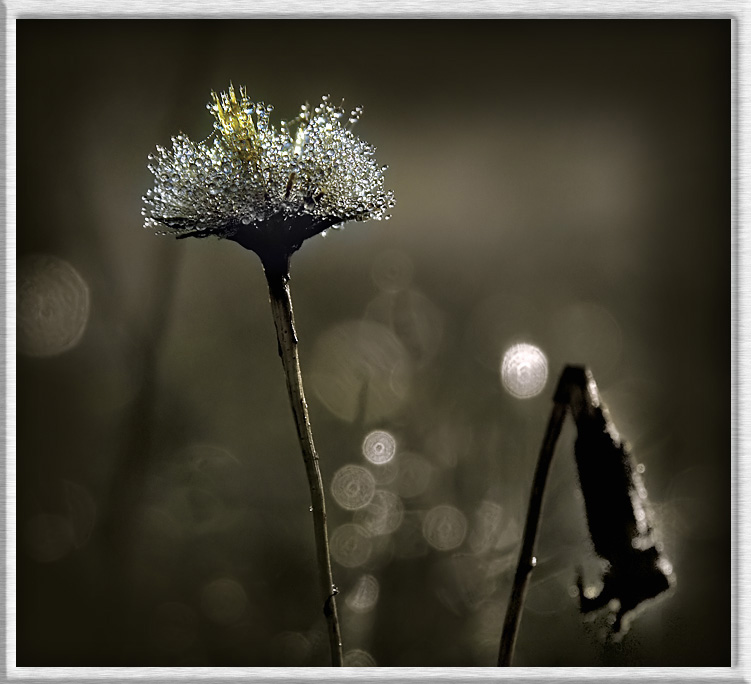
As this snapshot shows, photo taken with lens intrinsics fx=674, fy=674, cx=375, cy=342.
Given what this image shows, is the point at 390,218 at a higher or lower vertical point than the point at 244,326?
higher

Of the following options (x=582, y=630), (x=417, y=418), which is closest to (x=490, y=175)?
(x=417, y=418)

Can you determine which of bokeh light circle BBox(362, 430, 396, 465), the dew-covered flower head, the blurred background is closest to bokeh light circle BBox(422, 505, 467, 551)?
the blurred background

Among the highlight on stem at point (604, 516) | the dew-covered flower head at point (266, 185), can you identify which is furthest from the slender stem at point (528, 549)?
the dew-covered flower head at point (266, 185)

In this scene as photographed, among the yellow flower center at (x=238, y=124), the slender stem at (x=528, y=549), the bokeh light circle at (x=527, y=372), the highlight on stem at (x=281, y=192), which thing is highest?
the yellow flower center at (x=238, y=124)

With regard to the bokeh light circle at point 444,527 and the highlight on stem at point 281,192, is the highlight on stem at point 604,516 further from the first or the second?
the highlight on stem at point 281,192

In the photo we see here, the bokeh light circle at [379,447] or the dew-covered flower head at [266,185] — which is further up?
the dew-covered flower head at [266,185]

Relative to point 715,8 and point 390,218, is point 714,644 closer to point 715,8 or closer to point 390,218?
point 390,218

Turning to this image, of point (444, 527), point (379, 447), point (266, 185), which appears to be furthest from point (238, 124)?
point (444, 527)
